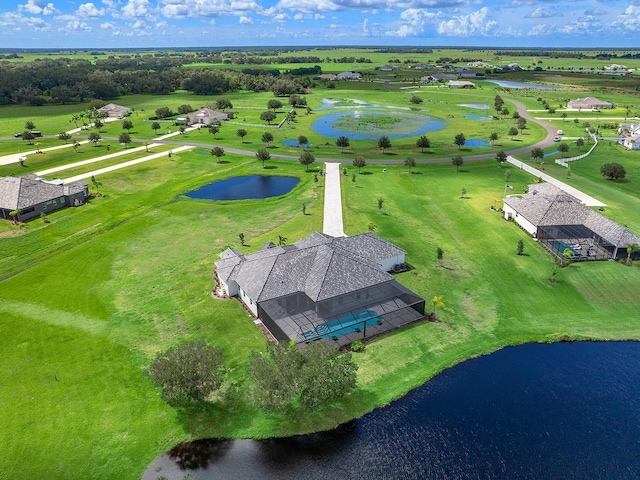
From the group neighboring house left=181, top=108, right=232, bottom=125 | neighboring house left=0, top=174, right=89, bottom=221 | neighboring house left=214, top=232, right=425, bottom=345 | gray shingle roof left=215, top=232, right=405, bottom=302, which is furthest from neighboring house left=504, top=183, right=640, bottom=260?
neighboring house left=181, top=108, right=232, bottom=125

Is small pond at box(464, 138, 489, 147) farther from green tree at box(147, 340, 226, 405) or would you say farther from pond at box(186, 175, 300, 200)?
green tree at box(147, 340, 226, 405)

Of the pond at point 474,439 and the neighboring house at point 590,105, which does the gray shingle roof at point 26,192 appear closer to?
the pond at point 474,439

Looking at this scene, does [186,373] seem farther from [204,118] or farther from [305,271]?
[204,118]

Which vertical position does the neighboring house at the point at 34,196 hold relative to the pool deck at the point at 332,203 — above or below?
above

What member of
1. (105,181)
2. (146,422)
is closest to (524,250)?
(146,422)

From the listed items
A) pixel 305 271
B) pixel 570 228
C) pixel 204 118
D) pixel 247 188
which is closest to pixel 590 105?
pixel 570 228

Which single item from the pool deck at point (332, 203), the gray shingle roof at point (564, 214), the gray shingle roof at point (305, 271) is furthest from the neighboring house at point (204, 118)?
the gray shingle roof at point (564, 214)
